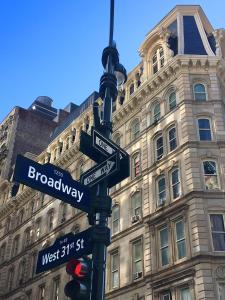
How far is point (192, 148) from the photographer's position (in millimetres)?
26297

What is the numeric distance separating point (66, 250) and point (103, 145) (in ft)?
7.04

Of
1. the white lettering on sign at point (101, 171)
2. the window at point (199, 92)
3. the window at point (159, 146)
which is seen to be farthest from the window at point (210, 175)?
the white lettering on sign at point (101, 171)

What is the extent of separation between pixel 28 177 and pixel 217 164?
20.5m

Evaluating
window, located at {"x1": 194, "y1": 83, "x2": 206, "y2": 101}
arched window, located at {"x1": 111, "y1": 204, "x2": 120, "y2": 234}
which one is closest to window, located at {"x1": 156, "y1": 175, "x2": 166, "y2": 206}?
arched window, located at {"x1": 111, "y1": 204, "x2": 120, "y2": 234}

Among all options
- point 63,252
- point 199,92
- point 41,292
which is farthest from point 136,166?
point 63,252

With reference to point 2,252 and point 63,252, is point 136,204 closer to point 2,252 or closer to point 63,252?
point 63,252

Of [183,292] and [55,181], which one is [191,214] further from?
[55,181]

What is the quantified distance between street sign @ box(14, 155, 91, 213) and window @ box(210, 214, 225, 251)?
16665 mm

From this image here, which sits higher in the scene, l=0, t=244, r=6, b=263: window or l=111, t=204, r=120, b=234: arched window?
l=0, t=244, r=6, b=263: window

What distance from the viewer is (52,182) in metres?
7.27

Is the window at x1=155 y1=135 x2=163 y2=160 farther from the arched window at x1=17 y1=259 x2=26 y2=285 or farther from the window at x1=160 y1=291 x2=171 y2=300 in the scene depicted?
the arched window at x1=17 y1=259 x2=26 y2=285

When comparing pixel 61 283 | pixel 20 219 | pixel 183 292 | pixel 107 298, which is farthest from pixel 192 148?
pixel 20 219

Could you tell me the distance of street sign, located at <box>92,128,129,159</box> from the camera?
26.3 ft

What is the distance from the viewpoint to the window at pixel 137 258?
2570cm
